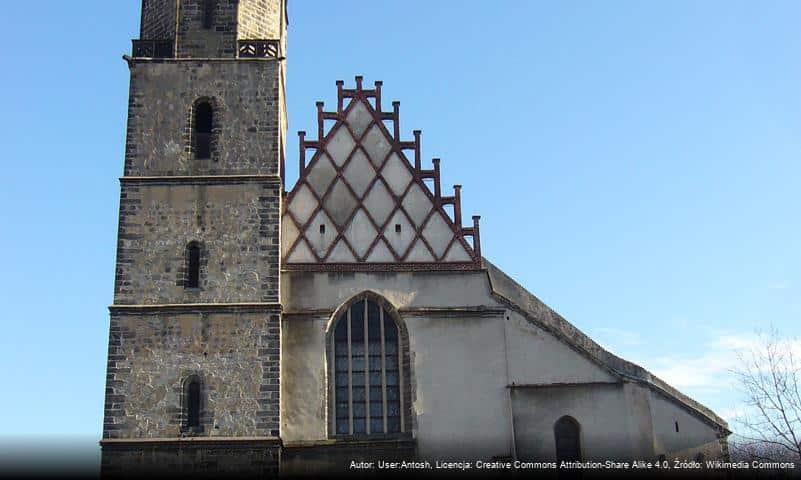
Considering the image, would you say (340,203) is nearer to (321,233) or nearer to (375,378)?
(321,233)

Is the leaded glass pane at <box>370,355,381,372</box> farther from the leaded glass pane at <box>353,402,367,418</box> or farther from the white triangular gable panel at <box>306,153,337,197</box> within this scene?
the white triangular gable panel at <box>306,153,337,197</box>

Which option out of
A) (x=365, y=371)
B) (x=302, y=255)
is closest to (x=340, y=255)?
(x=302, y=255)

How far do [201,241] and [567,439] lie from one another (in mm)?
8250

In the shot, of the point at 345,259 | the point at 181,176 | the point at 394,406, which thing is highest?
the point at 181,176

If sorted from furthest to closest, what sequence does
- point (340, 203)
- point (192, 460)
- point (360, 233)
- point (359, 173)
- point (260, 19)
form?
Result: point (260, 19) < point (359, 173) < point (340, 203) < point (360, 233) < point (192, 460)

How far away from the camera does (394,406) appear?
19.6 meters

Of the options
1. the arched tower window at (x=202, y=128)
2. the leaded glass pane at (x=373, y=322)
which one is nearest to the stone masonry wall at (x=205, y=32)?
the arched tower window at (x=202, y=128)

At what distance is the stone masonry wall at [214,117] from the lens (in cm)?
2045

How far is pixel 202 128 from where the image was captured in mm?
21016

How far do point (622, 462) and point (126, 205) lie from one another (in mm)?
11041

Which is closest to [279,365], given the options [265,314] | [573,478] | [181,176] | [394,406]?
[265,314]

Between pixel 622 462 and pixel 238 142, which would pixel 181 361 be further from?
pixel 622 462

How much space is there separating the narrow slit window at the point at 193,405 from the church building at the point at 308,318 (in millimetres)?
31

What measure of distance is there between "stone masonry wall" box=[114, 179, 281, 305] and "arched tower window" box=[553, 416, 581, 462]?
6.20 meters
